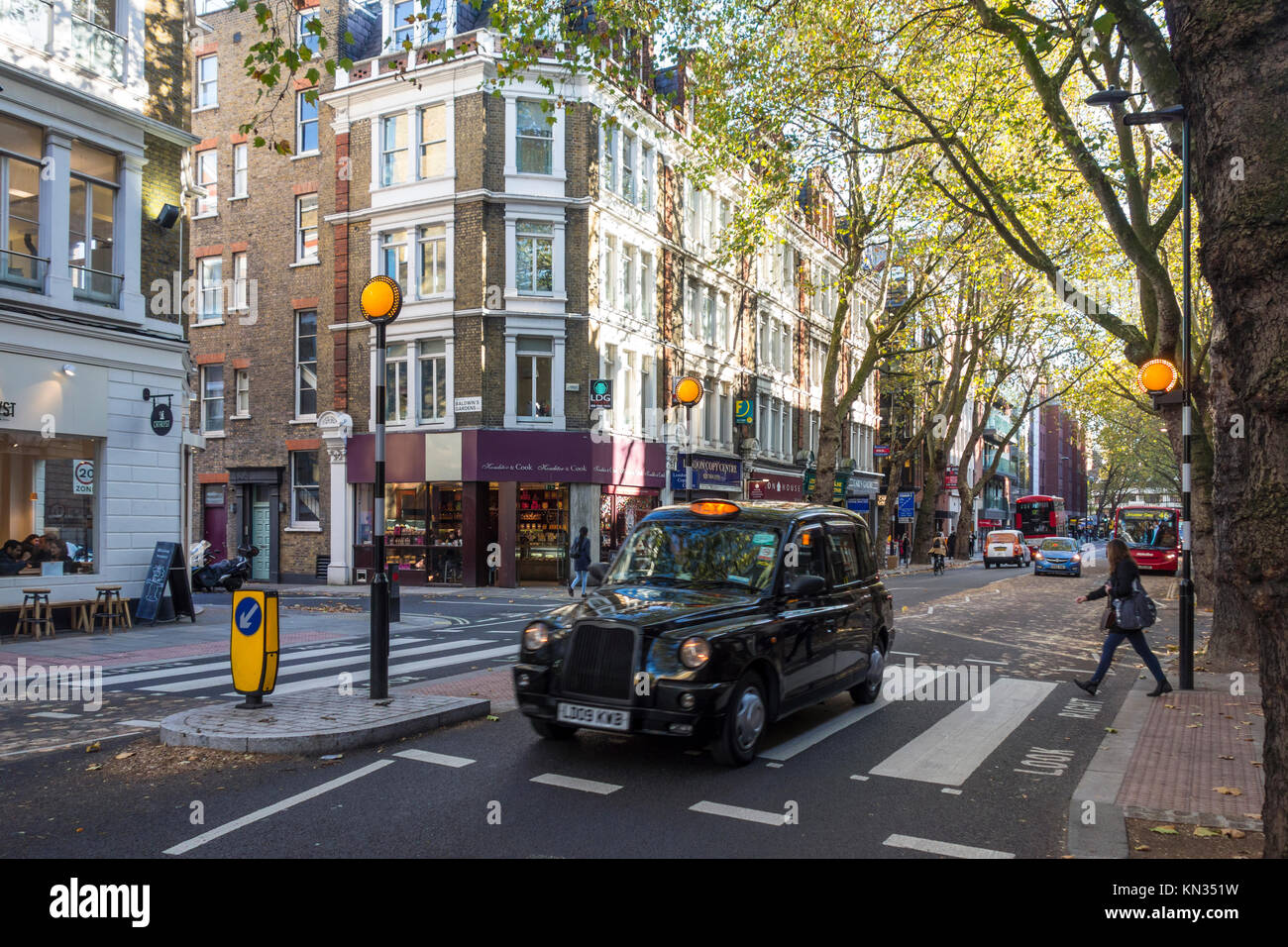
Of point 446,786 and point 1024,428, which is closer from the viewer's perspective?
point 446,786

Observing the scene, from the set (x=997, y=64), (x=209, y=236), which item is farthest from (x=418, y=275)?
(x=997, y=64)

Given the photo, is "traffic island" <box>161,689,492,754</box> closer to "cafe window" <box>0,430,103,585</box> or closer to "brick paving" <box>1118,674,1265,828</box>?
"brick paving" <box>1118,674,1265,828</box>

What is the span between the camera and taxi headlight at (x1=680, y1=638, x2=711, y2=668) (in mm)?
6316

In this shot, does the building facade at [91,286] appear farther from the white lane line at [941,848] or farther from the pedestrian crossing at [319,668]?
the white lane line at [941,848]

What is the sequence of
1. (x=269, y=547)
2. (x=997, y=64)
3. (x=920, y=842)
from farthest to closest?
(x=269, y=547) < (x=997, y=64) < (x=920, y=842)

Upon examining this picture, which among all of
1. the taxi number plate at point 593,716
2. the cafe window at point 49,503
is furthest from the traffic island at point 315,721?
the cafe window at point 49,503

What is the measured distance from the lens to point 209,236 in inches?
1298

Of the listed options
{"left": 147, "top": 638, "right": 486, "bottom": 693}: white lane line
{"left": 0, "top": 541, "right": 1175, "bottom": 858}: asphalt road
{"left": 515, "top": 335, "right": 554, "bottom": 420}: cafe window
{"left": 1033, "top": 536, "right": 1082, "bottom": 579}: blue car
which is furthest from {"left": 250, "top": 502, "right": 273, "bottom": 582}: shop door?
{"left": 1033, "top": 536, "right": 1082, "bottom": 579}: blue car

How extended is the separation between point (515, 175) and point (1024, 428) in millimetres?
96655

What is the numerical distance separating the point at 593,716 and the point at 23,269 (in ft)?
46.0

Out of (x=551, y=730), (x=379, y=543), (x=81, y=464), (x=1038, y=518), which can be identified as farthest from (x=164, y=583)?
(x=1038, y=518)

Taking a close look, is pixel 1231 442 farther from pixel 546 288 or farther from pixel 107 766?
pixel 546 288

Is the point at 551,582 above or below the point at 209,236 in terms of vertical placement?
below

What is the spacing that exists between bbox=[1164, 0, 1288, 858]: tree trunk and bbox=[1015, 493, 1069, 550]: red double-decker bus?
2601 inches
